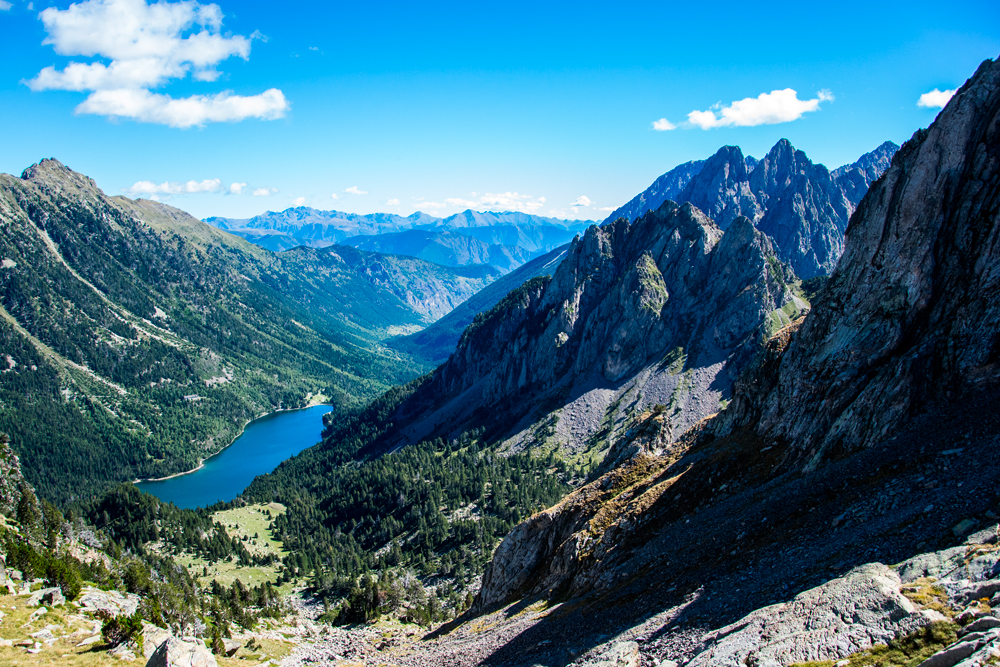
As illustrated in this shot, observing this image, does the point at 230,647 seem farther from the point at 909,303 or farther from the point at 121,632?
the point at 909,303

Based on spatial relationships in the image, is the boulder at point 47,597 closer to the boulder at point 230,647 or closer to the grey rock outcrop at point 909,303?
the boulder at point 230,647

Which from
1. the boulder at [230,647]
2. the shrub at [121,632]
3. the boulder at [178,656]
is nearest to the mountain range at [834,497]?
the boulder at [230,647]

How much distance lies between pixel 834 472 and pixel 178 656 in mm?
43274

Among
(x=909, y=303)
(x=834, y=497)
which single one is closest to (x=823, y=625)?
(x=834, y=497)

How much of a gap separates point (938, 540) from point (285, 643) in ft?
212

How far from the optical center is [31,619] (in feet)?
139

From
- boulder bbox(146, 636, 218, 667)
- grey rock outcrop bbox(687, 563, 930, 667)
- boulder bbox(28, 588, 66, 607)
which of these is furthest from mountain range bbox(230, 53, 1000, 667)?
boulder bbox(28, 588, 66, 607)

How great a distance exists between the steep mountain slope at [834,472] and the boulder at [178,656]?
19.0 m

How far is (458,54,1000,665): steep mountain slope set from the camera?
25188 millimetres

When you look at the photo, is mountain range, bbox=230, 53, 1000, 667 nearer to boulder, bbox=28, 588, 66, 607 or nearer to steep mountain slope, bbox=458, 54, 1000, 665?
steep mountain slope, bbox=458, 54, 1000, 665

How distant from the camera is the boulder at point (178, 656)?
32.2 m

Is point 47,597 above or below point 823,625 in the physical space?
above

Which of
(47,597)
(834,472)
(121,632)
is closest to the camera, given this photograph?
(834,472)

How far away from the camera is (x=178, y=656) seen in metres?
33.1
